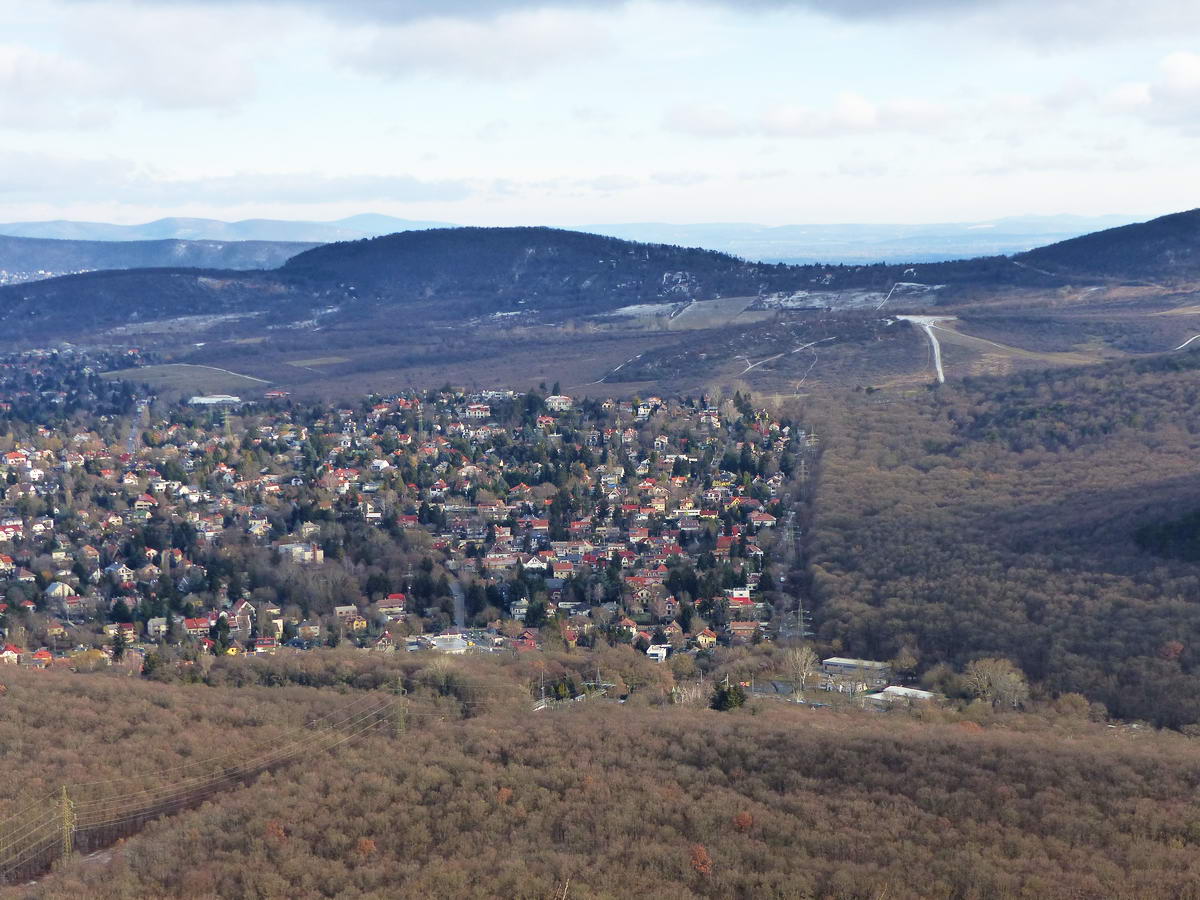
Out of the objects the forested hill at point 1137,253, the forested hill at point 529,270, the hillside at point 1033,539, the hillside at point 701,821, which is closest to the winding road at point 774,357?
the hillside at point 1033,539

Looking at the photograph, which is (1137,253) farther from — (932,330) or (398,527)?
(398,527)

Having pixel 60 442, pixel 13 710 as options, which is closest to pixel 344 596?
pixel 13 710

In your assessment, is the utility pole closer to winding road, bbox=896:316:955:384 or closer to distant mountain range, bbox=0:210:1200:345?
winding road, bbox=896:316:955:384

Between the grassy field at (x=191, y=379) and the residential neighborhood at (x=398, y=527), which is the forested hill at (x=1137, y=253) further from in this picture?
the grassy field at (x=191, y=379)

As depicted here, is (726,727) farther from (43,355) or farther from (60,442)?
(43,355)

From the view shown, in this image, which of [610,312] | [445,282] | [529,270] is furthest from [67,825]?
[445,282]

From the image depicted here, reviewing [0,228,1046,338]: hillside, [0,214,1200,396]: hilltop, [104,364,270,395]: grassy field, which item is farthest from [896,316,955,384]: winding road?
[104,364,270,395]: grassy field
